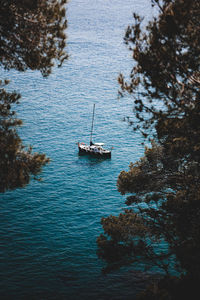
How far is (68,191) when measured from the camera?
42000mm

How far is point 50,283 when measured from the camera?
23891 millimetres

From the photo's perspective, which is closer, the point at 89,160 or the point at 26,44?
the point at 26,44

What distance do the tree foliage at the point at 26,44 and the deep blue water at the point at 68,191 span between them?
7.10ft

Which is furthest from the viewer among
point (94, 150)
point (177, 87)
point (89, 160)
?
point (94, 150)

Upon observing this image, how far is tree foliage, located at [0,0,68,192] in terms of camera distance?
1099 centimetres

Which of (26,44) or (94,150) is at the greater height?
(26,44)

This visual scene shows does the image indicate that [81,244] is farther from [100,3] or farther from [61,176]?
[100,3]

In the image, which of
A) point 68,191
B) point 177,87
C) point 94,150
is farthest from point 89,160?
point 177,87

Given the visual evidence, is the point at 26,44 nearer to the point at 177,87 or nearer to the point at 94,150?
the point at 177,87

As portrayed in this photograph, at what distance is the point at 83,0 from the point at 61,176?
141 metres

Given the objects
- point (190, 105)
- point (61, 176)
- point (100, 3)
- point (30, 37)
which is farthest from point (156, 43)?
point (100, 3)

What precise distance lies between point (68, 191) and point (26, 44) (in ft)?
102

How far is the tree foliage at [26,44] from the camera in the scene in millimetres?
10992

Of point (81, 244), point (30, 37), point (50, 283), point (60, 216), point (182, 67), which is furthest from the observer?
point (60, 216)
